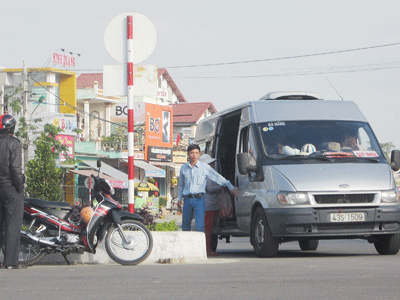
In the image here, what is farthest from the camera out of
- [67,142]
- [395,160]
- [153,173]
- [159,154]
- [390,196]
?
[159,154]

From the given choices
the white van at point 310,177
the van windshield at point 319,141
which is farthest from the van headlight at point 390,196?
Result: the van windshield at point 319,141

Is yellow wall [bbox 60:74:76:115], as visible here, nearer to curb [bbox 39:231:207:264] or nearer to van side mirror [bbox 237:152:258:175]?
van side mirror [bbox 237:152:258:175]

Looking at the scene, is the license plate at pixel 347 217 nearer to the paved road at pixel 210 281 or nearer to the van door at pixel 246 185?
the paved road at pixel 210 281

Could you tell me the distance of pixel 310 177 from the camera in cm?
1130

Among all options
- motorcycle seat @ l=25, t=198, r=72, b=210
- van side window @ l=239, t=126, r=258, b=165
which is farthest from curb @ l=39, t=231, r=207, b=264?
van side window @ l=239, t=126, r=258, b=165

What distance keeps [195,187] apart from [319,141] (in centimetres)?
202

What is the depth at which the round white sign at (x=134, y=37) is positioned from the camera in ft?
37.0

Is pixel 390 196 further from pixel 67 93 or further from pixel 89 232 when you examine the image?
pixel 67 93

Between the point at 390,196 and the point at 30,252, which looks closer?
the point at 30,252

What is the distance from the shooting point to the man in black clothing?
988cm

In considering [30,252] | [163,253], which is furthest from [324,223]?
[30,252]

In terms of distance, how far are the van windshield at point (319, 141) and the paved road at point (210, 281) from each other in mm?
2057

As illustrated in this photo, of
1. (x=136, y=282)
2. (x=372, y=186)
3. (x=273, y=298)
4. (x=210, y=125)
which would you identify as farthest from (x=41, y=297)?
(x=210, y=125)

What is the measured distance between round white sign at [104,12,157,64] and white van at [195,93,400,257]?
215cm
